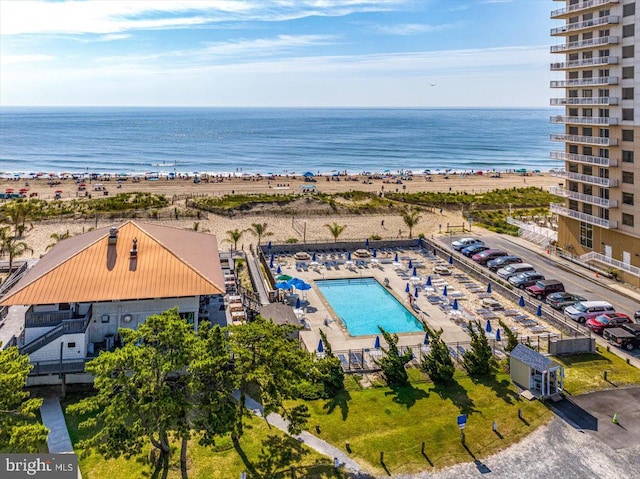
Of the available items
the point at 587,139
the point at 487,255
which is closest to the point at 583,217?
the point at 587,139

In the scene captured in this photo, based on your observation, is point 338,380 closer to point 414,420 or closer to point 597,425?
point 414,420

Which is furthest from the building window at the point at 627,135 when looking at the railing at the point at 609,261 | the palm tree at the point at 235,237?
the palm tree at the point at 235,237

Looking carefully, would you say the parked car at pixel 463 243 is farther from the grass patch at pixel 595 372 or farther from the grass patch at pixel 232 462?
the grass patch at pixel 232 462

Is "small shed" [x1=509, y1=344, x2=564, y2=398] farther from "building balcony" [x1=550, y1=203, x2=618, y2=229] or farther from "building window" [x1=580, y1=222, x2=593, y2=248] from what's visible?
"building window" [x1=580, y1=222, x2=593, y2=248]

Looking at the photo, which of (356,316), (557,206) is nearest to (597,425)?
(356,316)

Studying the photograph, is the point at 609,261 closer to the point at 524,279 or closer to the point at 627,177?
the point at 627,177
